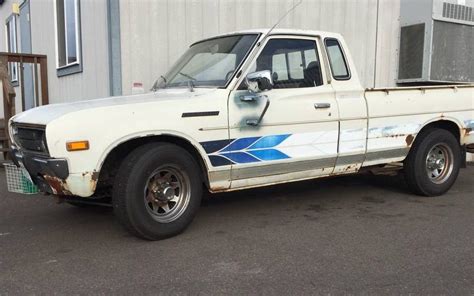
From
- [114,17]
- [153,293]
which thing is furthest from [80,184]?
[114,17]

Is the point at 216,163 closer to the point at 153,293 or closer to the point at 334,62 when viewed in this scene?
the point at 153,293

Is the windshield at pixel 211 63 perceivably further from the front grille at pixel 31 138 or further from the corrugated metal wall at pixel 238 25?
the corrugated metal wall at pixel 238 25

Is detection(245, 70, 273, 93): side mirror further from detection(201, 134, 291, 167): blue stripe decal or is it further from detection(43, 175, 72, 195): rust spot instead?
detection(43, 175, 72, 195): rust spot

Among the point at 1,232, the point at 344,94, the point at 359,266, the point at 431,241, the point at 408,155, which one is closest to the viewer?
the point at 359,266

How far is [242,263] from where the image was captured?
390 centimetres

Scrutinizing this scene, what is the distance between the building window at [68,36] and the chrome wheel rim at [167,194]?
4.58 metres

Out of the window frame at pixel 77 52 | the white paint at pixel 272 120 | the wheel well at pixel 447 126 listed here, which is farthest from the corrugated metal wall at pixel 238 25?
the wheel well at pixel 447 126

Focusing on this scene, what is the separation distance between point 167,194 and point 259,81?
4.34ft

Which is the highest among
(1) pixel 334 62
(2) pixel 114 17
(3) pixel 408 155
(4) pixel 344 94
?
(2) pixel 114 17

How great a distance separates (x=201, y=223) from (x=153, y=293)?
167 cm

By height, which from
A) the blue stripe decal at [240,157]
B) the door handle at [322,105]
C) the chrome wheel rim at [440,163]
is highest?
the door handle at [322,105]

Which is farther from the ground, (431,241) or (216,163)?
(216,163)

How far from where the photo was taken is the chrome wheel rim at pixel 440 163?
6285 millimetres

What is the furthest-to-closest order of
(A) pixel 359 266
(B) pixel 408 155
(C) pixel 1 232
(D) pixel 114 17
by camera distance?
1. (D) pixel 114 17
2. (B) pixel 408 155
3. (C) pixel 1 232
4. (A) pixel 359 266
